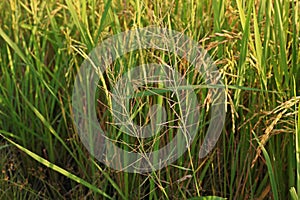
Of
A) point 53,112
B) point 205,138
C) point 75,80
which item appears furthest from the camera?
point 53,112

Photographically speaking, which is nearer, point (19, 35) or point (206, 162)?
point (206, 162)

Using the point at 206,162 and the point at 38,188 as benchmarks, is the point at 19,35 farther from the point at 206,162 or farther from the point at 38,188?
the point at 206,162

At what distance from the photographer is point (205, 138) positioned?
1240 millimetres

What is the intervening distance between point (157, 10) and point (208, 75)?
0.22 meters

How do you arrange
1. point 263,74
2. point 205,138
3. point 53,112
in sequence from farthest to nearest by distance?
point 53,112
point 205,138
point 263,74

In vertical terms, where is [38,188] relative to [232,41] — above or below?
→ below

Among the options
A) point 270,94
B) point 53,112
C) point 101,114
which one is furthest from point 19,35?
point 270,94

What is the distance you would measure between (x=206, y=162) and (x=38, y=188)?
0.45 m

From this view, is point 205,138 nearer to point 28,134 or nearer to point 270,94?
point 270,94

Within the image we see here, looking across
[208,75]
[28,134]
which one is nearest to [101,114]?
[28,134]

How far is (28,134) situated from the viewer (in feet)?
4.80

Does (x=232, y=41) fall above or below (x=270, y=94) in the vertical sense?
above

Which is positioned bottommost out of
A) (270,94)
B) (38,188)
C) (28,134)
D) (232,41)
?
(38,188)

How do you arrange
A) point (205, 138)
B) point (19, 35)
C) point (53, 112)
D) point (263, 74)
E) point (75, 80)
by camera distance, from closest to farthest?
point (263, 74)
point (205, 138)
point (75, 80)
point (53, 112)
point (19, 35)
